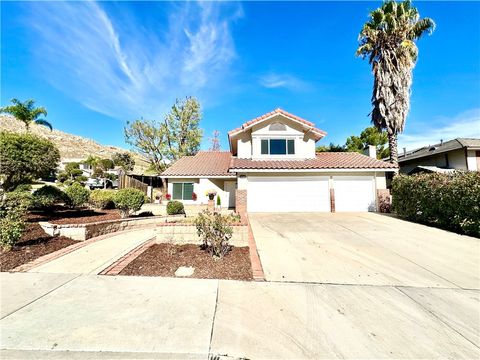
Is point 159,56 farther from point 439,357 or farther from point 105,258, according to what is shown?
point 439,357

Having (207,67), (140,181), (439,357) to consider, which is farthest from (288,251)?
(140,181)

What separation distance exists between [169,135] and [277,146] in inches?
614

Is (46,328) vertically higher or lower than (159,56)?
lower

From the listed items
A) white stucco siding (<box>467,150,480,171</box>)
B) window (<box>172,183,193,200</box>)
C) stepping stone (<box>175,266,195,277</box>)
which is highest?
white stucco siding (<box>467,150,480,171</box>)

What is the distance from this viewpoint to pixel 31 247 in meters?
5.80

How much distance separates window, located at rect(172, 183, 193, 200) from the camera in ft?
56.3

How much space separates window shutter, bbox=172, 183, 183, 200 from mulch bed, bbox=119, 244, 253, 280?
1137 cm

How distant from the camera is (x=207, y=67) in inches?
545

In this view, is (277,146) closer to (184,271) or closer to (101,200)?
(101,200)

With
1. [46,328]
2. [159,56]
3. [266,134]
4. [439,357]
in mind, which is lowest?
[439,357]

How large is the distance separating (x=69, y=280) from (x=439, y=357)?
5.98m

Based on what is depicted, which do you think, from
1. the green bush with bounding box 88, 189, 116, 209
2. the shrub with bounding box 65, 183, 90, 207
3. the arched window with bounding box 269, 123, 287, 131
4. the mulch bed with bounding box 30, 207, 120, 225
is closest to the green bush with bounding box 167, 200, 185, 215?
the mulch bed with bounding box 30, 207, 120, 225

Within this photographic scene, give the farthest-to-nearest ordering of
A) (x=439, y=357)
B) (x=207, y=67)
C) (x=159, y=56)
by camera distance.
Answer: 1. (x=207, y=67)
2. (x=159, y=56)
3. (x=439, y=357)

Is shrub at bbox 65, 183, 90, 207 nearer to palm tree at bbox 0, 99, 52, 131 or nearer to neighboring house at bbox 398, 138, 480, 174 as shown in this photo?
palm tree at bbox 0, 99, 52, 131
